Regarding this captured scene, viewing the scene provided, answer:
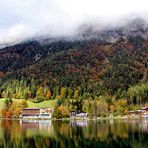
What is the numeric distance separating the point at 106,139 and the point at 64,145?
419 inches

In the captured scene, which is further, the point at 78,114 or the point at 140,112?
the point at 78,114

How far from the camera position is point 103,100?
652 feet

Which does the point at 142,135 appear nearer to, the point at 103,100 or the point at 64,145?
the point at 64,145

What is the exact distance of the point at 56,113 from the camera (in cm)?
19888

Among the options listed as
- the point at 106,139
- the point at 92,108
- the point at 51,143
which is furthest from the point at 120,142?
the point at 92,108

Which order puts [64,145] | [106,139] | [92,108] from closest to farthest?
[64,145]
[106,139]
[92,108]

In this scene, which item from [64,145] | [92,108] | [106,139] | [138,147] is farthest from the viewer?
[92,108]

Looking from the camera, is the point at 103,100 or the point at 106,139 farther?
the point at 103,100

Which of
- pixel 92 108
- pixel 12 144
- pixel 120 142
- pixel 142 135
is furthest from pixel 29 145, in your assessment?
pixel 92 108

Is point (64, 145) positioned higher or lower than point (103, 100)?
lower

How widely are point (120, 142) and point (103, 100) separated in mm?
127727

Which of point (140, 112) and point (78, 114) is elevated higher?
point (140, 112)

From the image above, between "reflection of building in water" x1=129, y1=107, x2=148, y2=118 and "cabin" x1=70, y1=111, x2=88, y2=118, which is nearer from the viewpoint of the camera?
"reflection of building in water" x1=129, y1=107, x2=148, y2=118

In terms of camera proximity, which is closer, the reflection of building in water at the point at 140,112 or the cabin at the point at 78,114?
the reflection of building in water at the point at 140,112
